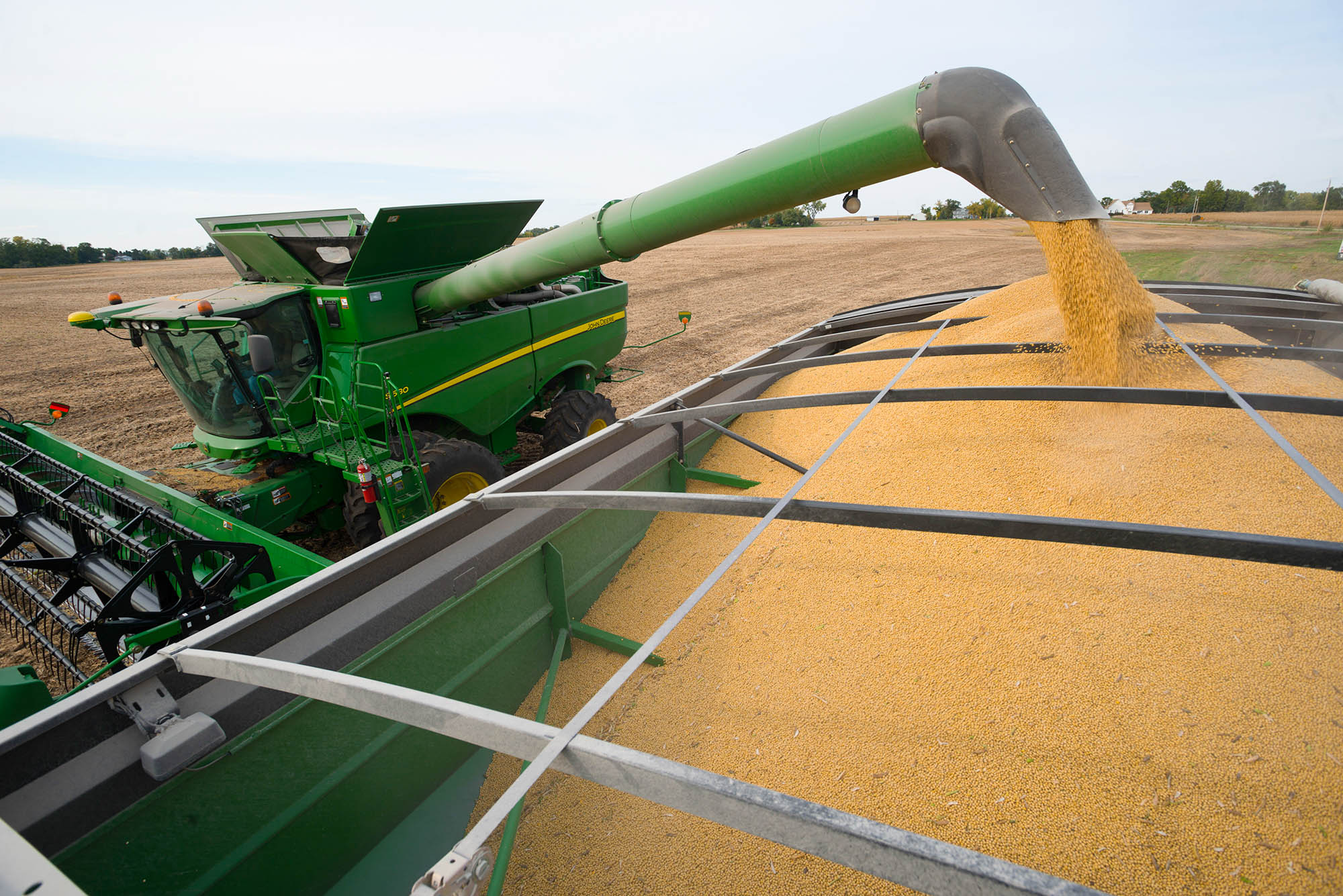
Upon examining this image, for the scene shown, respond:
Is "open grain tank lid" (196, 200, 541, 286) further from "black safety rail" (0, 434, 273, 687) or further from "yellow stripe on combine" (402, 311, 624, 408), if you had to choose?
"black safety rail" (0, 434, 273, 687)

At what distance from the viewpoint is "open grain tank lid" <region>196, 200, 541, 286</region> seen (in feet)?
12.8

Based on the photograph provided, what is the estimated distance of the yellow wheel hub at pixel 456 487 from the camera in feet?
13.0

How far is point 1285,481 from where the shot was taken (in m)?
2.68

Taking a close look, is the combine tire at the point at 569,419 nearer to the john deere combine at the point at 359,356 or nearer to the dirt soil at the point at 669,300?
the john deere combine at the point at 359,356

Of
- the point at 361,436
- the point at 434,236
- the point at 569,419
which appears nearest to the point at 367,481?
the point at 361,436

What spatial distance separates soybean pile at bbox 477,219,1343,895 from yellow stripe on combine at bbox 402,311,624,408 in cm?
188

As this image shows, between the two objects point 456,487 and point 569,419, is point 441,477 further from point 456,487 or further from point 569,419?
point 569,419

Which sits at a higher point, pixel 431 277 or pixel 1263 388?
pixel 431 277

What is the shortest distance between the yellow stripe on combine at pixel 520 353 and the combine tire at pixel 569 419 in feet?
1.56

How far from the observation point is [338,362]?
399 centimetres

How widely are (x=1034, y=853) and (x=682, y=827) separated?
0.99 metres

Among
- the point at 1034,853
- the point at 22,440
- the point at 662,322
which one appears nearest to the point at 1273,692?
the point at 1034,853

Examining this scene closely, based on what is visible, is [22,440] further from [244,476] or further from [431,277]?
[431,277]

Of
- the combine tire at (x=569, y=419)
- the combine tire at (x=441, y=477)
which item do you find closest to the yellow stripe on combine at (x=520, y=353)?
the combine tire at (x=441, y=477)
